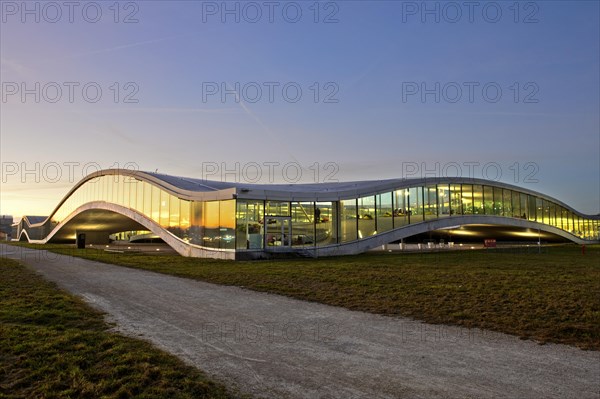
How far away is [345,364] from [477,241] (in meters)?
60.7

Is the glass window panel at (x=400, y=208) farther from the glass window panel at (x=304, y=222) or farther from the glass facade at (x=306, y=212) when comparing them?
the glass window panel at (x=304, y=222)

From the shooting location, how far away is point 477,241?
62.3 m

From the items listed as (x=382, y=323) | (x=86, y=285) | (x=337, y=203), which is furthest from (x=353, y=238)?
(x=382, y=323)

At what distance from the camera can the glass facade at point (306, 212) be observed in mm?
31812

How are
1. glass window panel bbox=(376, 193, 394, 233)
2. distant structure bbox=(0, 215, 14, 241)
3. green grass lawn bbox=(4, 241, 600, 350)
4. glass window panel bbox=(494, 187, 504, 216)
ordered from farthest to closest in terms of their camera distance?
1. distant structure bbox=(0, 215, 14, 241)
2. glass window panel bbox=(494, 187, 504, 216)
3. glass window panel bbox=(376, 193, 394, 233)
4. green grass lawn bbox=(4, 241, 600, 350)

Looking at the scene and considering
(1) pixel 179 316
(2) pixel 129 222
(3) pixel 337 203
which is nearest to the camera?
(1) pixel 179 316

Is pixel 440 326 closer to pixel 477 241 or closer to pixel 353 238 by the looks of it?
pixel 353 238

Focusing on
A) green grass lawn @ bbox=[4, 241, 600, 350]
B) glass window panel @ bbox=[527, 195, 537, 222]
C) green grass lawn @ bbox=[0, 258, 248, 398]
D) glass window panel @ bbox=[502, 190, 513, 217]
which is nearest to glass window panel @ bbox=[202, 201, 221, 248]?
green grass lawn @ bbox=[4, 241, 600, 350]

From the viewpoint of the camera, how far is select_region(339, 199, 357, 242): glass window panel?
36.8m

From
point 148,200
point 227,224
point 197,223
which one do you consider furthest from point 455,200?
point 148,200

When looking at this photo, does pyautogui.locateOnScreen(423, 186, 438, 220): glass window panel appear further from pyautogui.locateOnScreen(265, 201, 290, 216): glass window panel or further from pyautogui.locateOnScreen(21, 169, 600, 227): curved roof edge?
pyautogui.locateOnScreen(265, 201, 290, 216): glass window panel

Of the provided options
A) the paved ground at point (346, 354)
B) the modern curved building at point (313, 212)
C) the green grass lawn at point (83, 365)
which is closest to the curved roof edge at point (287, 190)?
the modern curved building at point (313, 212)

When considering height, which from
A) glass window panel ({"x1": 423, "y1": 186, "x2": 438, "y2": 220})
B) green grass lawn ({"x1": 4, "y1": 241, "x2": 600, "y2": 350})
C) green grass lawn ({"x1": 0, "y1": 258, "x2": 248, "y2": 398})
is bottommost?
green grass lawn ({"x1": 4, "y1": 241, "x2": 600, "y2": 350})

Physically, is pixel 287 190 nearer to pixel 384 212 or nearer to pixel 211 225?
pixel 211 225
